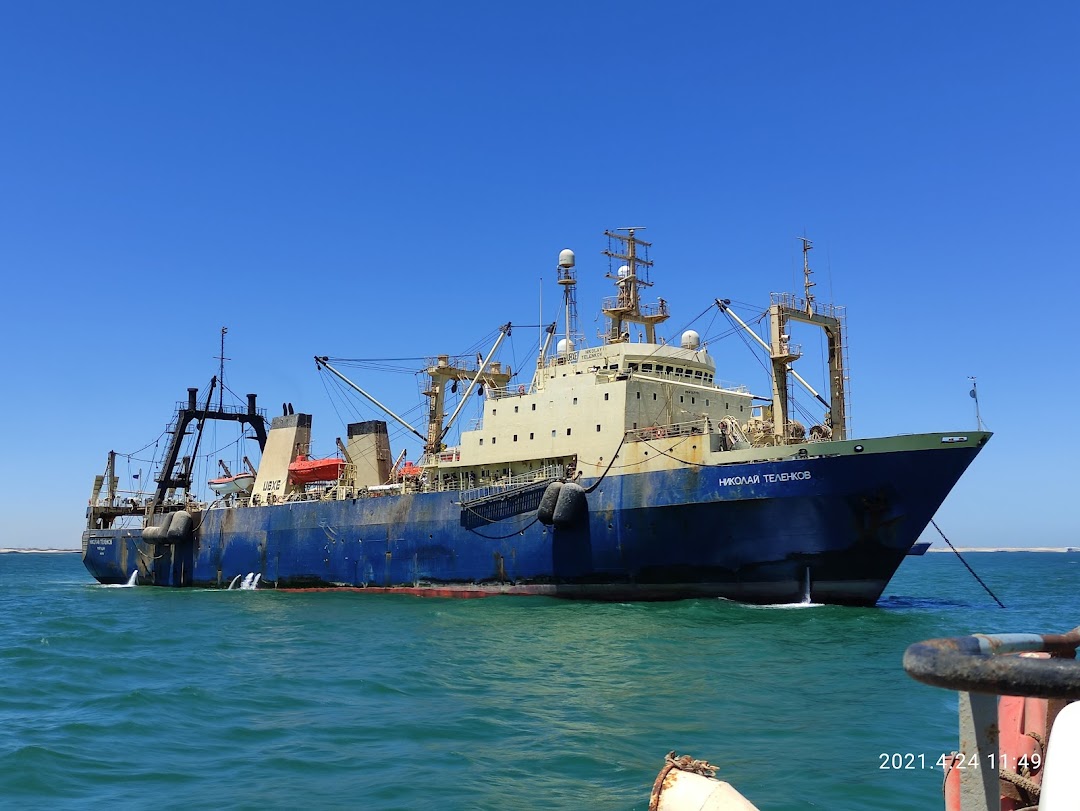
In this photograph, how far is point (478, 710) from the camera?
13.1m

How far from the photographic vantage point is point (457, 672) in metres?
16.3

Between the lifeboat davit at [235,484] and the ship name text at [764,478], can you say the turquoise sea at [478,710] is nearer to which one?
the ship name text at [764,478]

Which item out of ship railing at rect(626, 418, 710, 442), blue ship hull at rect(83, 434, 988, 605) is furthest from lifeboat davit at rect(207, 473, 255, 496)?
ship railing at rect(626, 418, 710, 442)

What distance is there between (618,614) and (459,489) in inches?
366

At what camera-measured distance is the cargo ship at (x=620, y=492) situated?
23.5 m

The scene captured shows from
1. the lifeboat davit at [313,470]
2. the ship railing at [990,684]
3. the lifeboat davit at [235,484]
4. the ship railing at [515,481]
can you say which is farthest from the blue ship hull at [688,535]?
the ship railing at [990,684]

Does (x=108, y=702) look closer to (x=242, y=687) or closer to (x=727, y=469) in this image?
(x=242, y=687)

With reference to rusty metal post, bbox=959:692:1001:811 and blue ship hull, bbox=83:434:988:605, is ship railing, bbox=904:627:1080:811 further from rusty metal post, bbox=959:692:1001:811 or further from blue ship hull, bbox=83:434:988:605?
blue ship hull, bbox=83:434:988:605

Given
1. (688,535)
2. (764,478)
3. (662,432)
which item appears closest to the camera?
(764,478)

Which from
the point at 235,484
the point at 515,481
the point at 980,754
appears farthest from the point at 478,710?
the point at 235,484

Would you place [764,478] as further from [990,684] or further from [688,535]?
[990,684]

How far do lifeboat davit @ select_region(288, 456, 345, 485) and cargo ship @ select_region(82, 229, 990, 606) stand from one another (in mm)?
121

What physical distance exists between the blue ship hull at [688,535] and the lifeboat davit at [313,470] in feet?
15.9

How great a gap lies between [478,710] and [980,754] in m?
11.1
